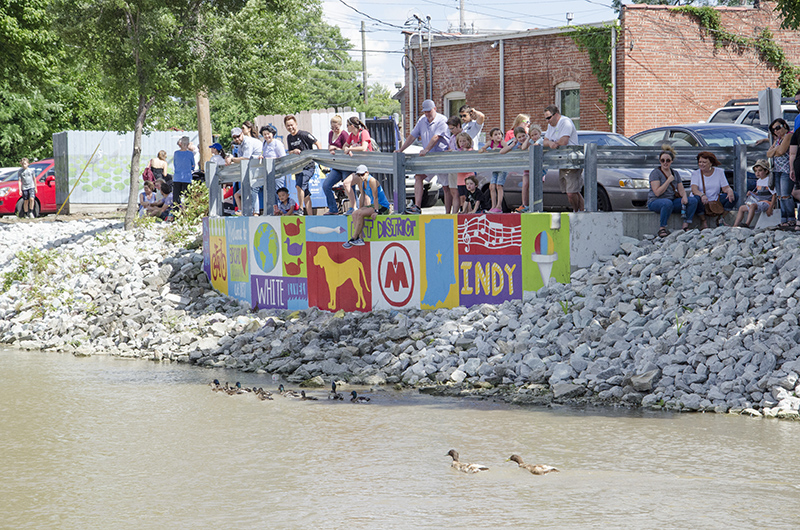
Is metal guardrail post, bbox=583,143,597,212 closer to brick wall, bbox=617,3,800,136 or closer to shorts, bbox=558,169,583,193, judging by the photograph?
shorts, bbox=558,169,583,193

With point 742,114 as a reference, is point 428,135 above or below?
below

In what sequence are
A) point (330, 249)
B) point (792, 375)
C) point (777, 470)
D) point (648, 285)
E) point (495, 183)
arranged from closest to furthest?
point (777, 470)
point (792, 375)
point (648, 285)
point (495, 183)
point (330, 249)

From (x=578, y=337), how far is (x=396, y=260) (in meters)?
3.30

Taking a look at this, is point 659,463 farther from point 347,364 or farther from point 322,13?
point 322,13

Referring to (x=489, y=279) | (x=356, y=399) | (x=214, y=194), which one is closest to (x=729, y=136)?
(x=489, y=279)

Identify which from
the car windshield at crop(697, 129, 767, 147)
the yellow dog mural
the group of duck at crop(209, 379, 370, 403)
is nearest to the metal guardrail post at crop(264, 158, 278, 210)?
the yellow dog mural

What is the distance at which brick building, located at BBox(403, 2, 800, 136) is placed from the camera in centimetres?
2723

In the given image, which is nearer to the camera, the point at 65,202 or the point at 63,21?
the point at 63,21

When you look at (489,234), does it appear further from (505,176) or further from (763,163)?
(763,163)

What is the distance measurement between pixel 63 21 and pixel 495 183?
11025 mm

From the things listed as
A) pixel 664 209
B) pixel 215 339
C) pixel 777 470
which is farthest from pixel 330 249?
pixel 777 470

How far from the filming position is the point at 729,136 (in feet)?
49.7

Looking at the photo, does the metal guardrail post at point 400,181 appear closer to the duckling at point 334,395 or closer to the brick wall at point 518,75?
the duckling at point 334,395

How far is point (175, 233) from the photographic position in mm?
18719
